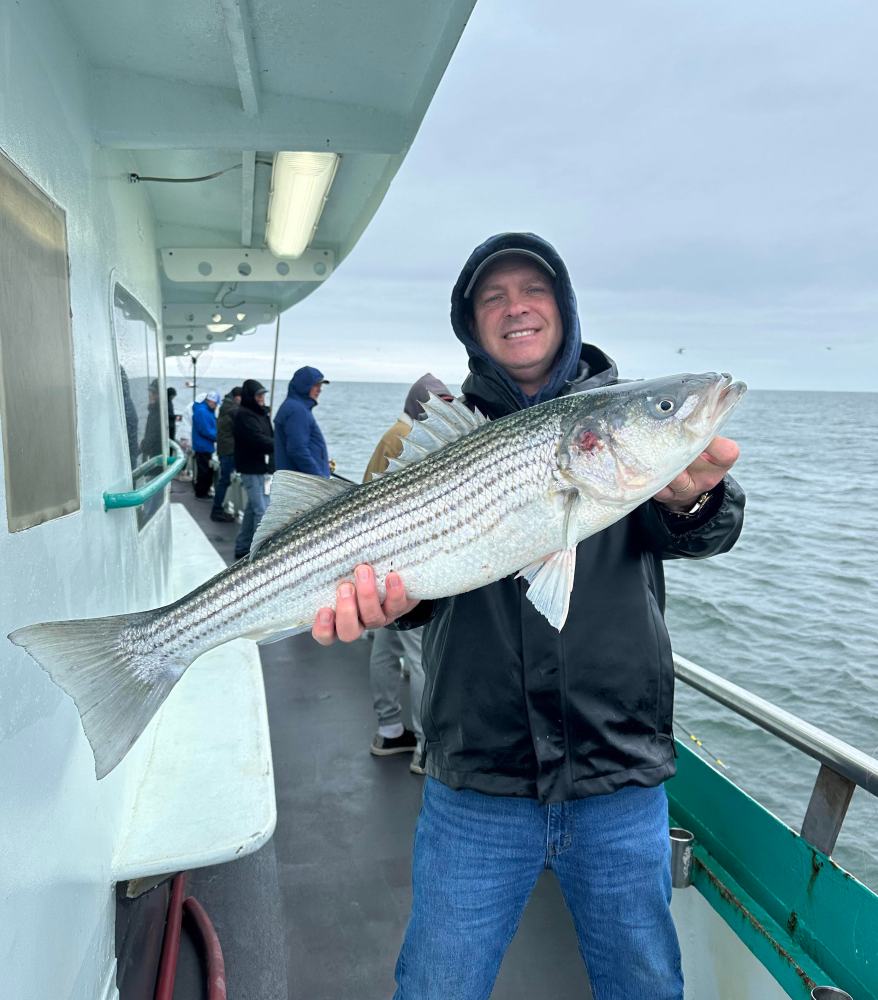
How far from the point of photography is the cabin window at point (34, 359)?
1808mm

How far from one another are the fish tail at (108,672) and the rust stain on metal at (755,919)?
2.38 metres

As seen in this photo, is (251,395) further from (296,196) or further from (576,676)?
(576,676)

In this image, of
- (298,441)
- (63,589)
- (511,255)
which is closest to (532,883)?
(63,589)

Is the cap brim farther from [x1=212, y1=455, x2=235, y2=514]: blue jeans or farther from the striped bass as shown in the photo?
[x1=212, y1=455, x2=235, y2=514]: blue jeans

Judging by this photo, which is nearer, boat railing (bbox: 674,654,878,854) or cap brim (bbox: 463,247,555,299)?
boat railing (bbox: 674,654,878,854)

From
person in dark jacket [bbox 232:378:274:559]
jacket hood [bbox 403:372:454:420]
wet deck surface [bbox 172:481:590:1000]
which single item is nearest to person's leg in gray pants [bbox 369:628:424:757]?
wet deck surface [bbox 172:481:590:1000]

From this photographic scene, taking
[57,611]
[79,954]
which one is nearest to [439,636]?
[57,611]

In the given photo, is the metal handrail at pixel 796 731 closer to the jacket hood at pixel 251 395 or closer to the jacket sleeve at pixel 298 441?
the jacket sleeve at pixel 298 441

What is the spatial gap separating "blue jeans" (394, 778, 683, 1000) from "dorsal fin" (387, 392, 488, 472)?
3.81 ft

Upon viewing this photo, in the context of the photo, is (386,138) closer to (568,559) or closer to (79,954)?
(568,559)

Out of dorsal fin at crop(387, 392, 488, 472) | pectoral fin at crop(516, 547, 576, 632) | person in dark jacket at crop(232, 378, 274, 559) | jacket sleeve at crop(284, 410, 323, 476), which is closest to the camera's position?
pectoral fin at crop(516, 547, 576, 632)

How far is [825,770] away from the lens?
2.66m

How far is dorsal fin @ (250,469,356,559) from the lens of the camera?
247cm

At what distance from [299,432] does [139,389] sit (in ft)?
10.4
